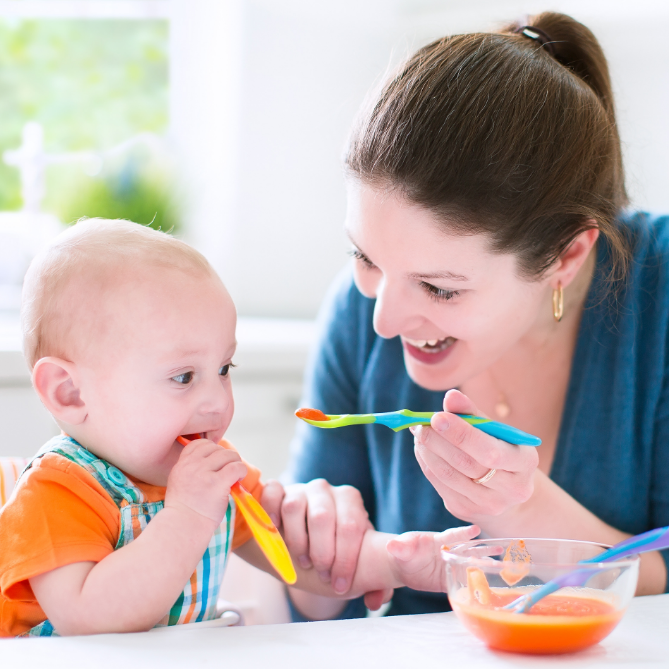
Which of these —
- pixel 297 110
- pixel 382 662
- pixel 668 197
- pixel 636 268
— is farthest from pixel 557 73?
pixel 297 110

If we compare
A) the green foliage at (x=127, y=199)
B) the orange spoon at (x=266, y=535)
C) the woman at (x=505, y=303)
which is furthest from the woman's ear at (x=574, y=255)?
the green foliage at (x=127, y=199)

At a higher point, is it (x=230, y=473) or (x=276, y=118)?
(x=276, y=118)

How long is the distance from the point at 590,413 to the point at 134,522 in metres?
0.73

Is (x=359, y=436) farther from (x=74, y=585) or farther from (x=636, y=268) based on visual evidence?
(x=74, y=585)

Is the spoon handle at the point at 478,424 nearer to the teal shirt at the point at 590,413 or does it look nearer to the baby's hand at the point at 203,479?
the baby's hand at the point at 203,479

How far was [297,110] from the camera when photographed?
99.9 inches

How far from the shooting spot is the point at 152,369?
0.85m

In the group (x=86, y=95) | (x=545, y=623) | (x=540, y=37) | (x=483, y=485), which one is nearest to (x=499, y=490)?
(x=483, y=485)

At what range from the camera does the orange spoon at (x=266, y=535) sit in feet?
2.45

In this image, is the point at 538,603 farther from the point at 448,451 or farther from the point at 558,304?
the point at 558,304

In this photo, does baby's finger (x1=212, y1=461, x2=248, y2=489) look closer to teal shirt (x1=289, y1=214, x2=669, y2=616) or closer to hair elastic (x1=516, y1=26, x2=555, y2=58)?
teal shirt (x1=289, y1=214, x2=669, y2=616)

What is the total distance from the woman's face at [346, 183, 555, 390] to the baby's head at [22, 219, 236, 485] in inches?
10.1

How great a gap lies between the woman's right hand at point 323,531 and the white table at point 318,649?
23 centimetres

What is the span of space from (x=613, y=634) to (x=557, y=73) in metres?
0.73
